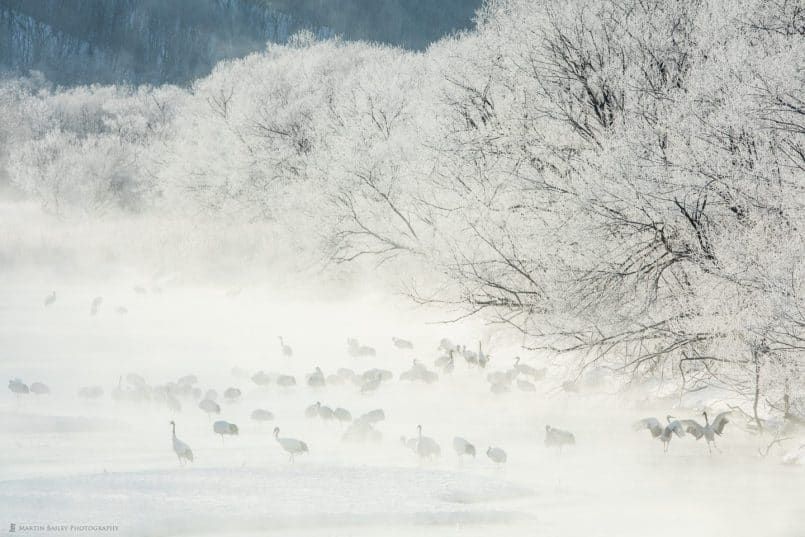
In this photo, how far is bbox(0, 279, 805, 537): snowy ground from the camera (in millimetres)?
8094

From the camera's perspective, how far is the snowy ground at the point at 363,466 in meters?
Answer: 8.09

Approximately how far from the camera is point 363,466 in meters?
9.80

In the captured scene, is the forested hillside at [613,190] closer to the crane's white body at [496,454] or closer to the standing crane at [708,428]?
the standing crane at [708,428]

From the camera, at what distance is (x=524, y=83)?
1557 cm

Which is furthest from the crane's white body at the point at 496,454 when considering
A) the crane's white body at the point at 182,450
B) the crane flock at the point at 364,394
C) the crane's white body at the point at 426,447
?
the crane's white body at the point at 182,450

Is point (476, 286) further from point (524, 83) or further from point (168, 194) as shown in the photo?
point (168, 194)

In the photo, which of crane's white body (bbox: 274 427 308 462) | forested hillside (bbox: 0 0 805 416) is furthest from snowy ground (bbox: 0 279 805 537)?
forested hillside (bbox: 0 0 805 416)

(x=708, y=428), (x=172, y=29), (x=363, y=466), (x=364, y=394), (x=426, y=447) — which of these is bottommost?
(x=363, y=466)

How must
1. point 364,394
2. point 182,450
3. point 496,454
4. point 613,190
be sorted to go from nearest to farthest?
point 182,450
point 496,454
point 613,190
point 364,394

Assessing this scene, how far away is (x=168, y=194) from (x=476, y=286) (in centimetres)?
2656

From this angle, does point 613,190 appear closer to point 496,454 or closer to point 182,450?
point 496,454

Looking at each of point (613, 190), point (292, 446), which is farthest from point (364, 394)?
point (613, 190)

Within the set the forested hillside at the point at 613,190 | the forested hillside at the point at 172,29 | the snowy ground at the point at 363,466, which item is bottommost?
the snowy ground at the point at 363,466

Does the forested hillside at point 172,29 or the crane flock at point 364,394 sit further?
the forested hillside at point 172,29
